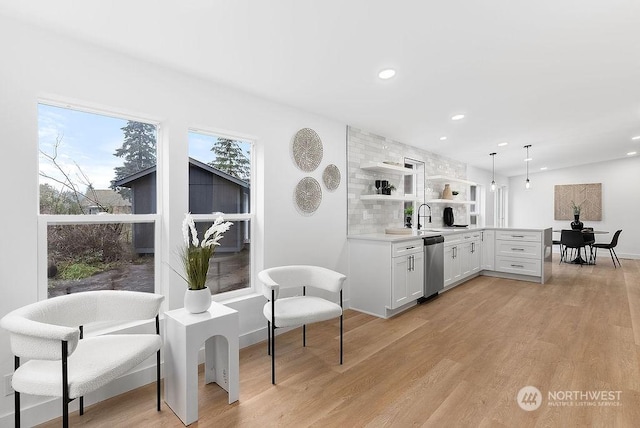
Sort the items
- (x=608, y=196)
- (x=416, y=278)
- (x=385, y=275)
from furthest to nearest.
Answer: (x=608, y=196), (x=416, y=278), (x=385, y=275)

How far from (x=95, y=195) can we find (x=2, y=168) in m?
0.52

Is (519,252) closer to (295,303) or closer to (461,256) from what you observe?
(461,256)

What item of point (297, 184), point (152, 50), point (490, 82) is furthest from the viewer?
point (297, 184)

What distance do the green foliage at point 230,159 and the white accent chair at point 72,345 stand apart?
1403 millimetres

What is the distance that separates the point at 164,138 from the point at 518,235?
595 centimetres

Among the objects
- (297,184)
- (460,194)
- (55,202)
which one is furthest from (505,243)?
(55,202)

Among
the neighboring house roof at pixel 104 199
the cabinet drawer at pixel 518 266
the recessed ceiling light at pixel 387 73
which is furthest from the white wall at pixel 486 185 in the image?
the neighboring house roof at pixel 104 199

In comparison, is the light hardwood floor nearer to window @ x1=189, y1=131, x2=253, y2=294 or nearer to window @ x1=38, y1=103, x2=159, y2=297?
window @ x1=189, y1=131, x2=253, y2=294

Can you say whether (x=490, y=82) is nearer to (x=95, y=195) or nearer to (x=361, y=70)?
(x=361, y=70)

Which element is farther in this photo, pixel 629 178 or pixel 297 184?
pixel 629 178

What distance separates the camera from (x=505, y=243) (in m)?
5.84

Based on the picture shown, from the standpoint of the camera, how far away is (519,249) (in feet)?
18.6
